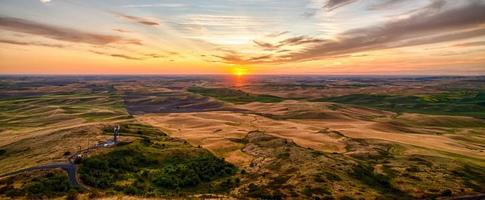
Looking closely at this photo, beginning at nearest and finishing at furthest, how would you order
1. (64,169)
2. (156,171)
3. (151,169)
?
(64,169)
(156,171)
(151,169)

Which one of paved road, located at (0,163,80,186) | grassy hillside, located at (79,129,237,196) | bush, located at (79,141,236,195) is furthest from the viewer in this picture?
bush, located at (79,141,236,195)

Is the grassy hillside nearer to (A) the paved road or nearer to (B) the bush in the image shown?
(B) the bush

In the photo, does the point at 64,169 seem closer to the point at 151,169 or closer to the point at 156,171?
the point at 151,169

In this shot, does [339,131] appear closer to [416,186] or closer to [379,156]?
[379,156]

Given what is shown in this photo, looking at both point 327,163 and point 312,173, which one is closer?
point 312,173

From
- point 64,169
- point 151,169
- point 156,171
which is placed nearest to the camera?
point 64,169

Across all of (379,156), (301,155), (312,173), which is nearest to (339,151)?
(379,156)

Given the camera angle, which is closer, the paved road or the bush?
the paved road

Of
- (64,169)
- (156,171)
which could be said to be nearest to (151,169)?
(156,171)

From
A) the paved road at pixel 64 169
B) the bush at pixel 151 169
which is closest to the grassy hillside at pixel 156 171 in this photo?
the bush at pixel 151 169

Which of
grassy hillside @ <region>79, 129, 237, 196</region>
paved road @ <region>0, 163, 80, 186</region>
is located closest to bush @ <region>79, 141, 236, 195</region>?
grassy hillside @ <region>79, 129, 237, 196</region>

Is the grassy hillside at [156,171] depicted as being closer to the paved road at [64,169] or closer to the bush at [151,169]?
the bush at [151,169]
